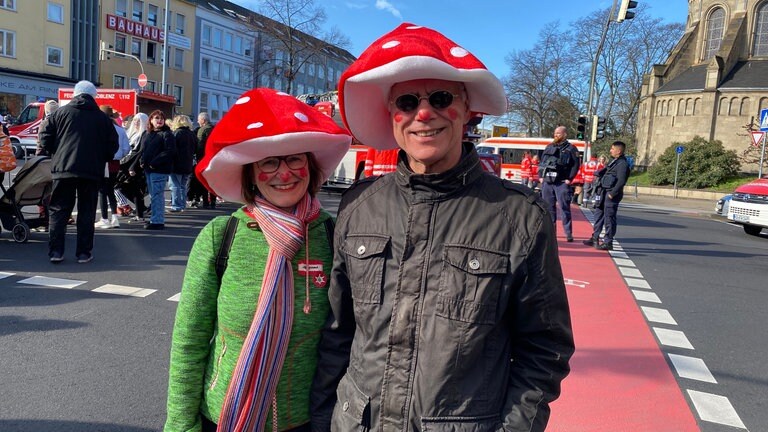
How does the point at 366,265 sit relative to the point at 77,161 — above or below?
below

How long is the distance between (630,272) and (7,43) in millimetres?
39513

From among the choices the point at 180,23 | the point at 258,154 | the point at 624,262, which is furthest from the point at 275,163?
the point at 180,23

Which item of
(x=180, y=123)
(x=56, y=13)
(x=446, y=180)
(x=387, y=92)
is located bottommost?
(x=446, y=180)

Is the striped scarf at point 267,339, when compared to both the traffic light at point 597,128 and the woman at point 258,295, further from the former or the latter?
the traffic light at point 597,128

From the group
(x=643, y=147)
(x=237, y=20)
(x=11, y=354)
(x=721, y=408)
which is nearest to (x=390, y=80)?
(x=721, y=408)

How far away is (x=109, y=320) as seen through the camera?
4.79 meters

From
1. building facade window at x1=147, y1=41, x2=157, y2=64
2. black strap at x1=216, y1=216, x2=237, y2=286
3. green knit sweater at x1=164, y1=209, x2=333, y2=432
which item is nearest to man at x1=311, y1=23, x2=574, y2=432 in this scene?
green knit sweater at x1=164, y1=209, x2=333, y2=432

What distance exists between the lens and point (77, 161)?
6480mm

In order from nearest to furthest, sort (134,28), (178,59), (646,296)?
(646,296) < (134,28) < (178,59)

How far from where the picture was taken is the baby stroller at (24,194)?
25.2 ft

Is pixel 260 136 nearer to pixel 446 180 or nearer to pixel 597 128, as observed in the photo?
pixel 446 180

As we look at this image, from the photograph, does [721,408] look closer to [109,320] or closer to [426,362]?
[426,362]

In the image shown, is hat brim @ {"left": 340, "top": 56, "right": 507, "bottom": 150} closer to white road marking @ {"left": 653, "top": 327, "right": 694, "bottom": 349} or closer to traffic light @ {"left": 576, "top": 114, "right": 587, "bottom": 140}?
white road marking @ {"left": 653, "top": 327, "right": 694, "bottom": 349}

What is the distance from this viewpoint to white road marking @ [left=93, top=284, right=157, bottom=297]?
18.4ft
